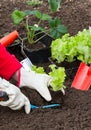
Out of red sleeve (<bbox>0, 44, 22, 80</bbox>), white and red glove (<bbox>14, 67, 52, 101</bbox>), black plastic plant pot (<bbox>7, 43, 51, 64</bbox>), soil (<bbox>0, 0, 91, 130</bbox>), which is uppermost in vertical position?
red sleeve (<bbox>0, 44, 22, 80</bbox>)

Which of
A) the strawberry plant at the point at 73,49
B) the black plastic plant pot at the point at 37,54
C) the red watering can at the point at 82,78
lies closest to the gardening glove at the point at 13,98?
the red watering can at the point at 82,78

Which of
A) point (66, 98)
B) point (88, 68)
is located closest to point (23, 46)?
point (88, 68)

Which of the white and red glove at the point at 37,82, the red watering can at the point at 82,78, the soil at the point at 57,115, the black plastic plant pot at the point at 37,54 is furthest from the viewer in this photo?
the black plastic plant pot at the point at 37,54

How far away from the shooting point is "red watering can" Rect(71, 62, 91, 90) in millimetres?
3213

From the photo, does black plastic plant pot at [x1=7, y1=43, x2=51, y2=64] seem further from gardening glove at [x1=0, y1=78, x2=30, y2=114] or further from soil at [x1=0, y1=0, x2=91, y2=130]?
gardening glove at [x1=0, y1=78, x2=30, y2=114]

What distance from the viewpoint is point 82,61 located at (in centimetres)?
335

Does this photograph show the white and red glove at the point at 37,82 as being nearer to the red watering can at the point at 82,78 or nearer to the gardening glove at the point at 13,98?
the gardening glove at the point at 13,98

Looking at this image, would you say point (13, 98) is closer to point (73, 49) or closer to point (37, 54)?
point (73, 49)

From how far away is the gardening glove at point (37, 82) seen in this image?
9.15ft

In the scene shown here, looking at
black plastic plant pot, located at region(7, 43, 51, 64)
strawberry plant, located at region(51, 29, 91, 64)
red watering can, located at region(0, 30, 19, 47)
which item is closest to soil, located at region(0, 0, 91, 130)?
strawberry plant, located at region(51, 29, 91, 64)

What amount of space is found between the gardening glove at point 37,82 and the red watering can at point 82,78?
43 centimetres

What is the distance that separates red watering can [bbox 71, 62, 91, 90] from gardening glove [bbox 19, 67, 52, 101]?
0.43m

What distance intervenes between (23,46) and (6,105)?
1121 millimetres

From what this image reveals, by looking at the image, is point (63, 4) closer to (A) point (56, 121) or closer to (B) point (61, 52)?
(B) point (61, 52)
